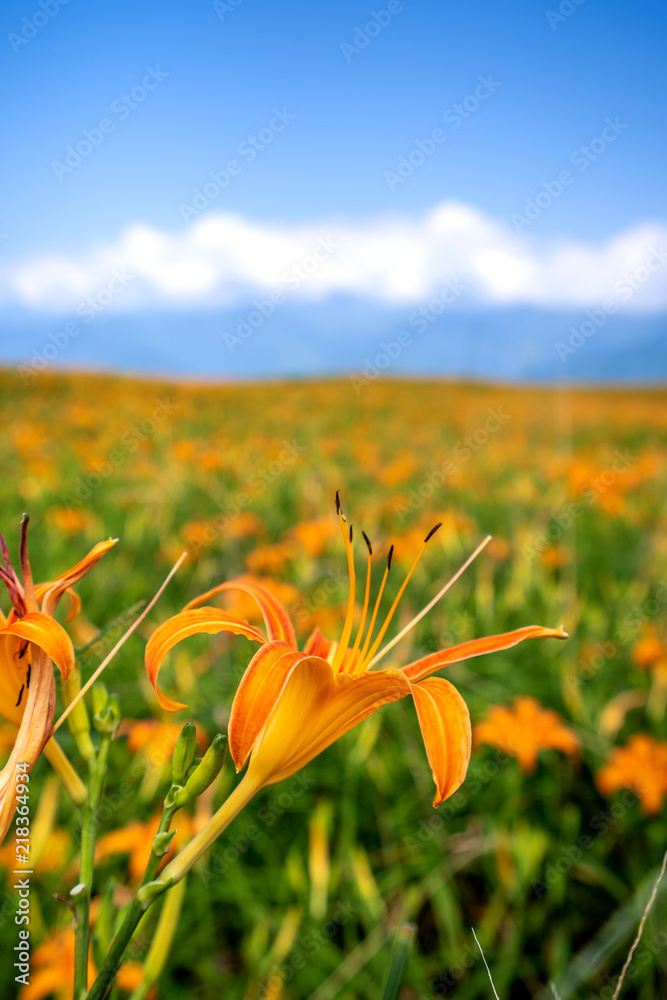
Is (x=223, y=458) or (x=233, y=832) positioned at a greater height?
(x=223, y=458)

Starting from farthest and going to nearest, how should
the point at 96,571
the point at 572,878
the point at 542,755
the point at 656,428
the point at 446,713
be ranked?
the point at 656,428, the point at 96,571, the point at 542,755, the point at 572,878, the point at 446,713

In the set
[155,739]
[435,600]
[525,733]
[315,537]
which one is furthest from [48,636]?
[315,537]

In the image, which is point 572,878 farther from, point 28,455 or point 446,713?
point 28,455

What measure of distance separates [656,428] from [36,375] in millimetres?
8436

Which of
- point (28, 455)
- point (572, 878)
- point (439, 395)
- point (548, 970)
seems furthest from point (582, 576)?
point (439, 395)

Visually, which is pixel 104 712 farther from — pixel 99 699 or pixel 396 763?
pixel 396 763

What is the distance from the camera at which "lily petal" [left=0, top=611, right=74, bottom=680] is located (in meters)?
0.37

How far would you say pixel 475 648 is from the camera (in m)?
0.45

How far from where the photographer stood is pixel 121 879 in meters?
1.55

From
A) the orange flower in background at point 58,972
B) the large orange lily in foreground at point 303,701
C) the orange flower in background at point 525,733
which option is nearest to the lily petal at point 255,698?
the large orange lily in foreground at point 303,701

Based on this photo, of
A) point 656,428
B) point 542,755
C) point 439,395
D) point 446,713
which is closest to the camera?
point 446,713

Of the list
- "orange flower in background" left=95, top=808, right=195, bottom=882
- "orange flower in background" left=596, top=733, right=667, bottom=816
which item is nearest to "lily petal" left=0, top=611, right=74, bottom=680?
"orange flower in background" left=95, top=808, right=195, bottom=882

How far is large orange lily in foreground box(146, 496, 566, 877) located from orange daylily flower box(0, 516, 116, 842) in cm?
6

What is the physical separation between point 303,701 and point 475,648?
115mm
